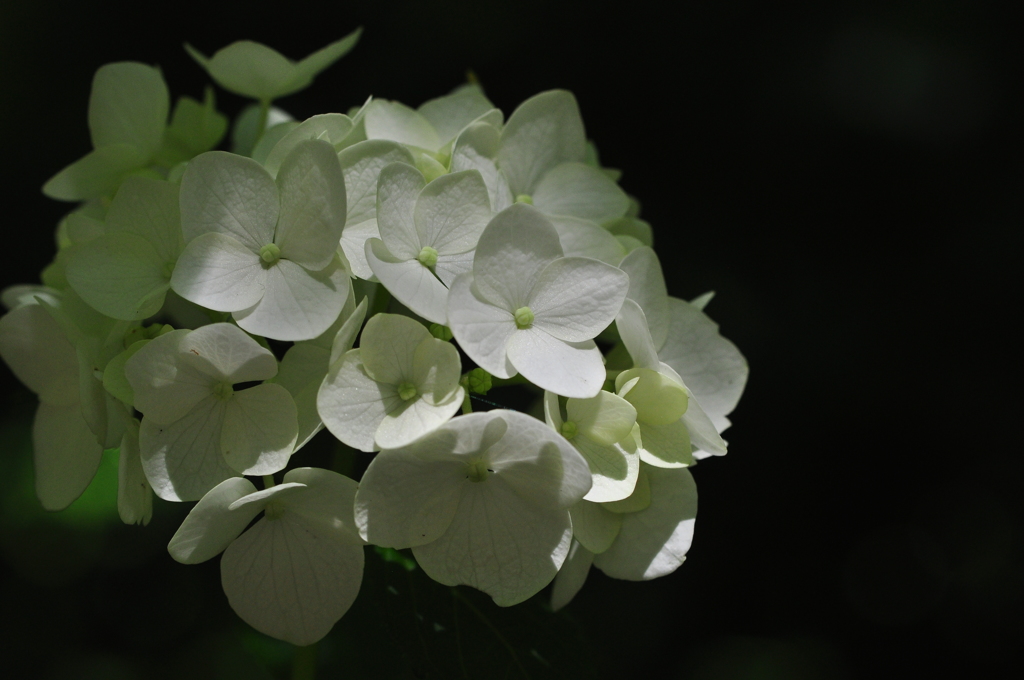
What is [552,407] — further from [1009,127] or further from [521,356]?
[1009,127]

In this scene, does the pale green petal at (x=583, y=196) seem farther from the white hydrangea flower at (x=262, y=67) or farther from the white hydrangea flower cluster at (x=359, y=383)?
the white hydrangea flower at (x=262, y=67)

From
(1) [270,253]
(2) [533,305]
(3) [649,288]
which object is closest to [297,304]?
(1) [270,253]

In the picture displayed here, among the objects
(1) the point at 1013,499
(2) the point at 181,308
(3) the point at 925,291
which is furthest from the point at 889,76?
(2) the point at 181,308

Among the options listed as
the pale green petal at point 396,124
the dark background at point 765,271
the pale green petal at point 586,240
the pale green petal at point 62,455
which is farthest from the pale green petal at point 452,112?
the dark background at point 765,271

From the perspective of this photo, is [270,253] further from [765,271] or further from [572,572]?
[765,271]

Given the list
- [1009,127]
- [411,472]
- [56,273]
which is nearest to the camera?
[411,472]

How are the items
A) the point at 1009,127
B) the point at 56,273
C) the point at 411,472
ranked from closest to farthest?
the point at 411,472, the point at 56,273, the point at 1009,127
